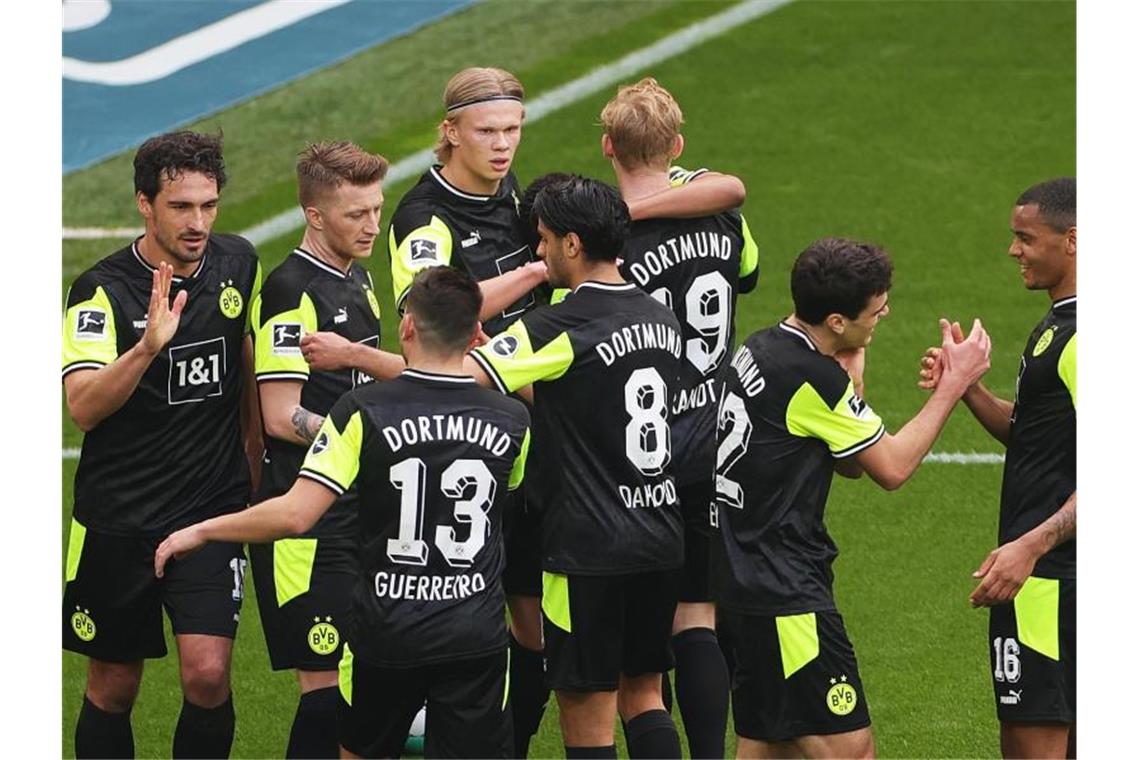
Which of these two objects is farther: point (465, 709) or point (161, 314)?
point (161, 314)

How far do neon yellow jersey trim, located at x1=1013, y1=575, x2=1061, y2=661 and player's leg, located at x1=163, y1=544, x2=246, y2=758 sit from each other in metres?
2.58

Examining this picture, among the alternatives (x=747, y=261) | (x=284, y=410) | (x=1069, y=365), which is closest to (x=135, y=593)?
(x=284, y=410)

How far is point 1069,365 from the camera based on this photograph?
18.8ft

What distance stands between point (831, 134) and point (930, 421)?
921 cm

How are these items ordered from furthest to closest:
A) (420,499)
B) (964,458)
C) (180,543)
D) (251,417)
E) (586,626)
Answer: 1. (964,458)
2. (251,417)
3. (586,626)
4. (180,543)
5. (420,499)

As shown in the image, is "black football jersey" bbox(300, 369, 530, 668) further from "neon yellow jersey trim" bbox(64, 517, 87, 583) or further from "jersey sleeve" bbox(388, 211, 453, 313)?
"neon yellow jersey trim" bbox(64, 517, 87, 583)

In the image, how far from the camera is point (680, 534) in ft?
19.9

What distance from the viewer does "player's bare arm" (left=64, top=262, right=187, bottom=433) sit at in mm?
5992

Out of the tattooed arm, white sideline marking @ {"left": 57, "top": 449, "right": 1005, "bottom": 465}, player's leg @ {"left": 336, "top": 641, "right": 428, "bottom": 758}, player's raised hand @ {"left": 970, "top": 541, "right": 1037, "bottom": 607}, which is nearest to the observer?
player's leg @ {"left": 336, "top": 641, "right": 428, "bottom": 758}

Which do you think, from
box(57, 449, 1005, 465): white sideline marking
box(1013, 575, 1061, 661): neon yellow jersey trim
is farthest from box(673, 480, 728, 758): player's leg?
box(57, 449, 1005, 465): white sideline marking

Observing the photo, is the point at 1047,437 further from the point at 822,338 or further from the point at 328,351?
the point at 328,351

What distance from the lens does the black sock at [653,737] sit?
6.25m

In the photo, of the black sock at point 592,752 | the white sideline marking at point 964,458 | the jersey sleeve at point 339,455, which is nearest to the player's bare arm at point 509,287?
the jersey sleeve at point 339,455

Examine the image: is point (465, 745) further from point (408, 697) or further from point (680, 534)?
point (680, 534)
